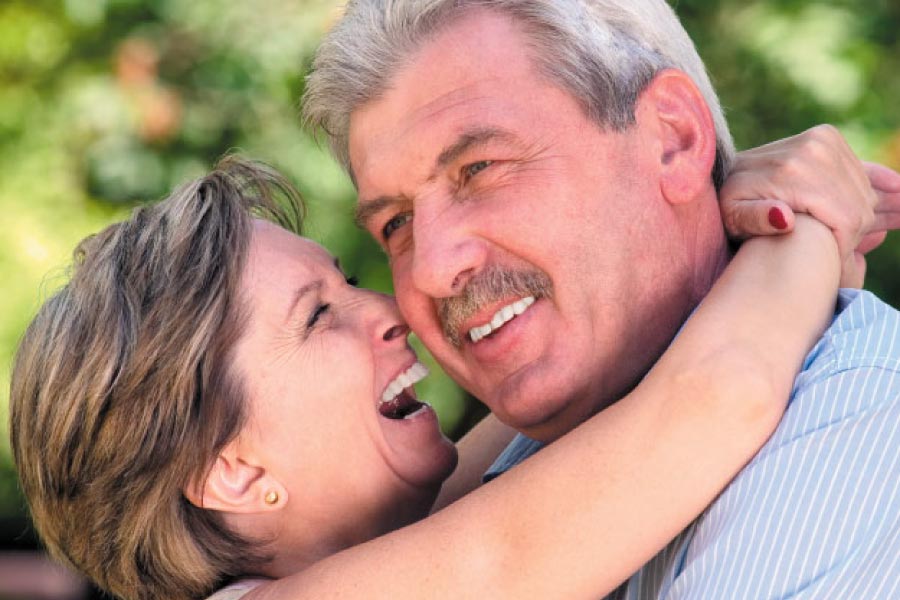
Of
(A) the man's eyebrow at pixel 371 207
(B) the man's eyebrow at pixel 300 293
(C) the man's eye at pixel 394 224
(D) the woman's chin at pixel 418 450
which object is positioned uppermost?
(A) the man's eyebrow at pixel 371 207

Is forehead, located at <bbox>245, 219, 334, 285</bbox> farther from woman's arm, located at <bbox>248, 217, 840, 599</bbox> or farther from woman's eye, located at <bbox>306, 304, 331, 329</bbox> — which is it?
woman's arm, located at <bbox>248, 217, 840, 599</bbox>

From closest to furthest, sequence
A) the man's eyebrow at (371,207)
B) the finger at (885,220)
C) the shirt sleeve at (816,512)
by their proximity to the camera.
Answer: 1. the shirt sleeve at (816,512)
2. the man's eyebrow at (371,207)
3. the finger at (885,220)

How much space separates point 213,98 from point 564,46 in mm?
1973

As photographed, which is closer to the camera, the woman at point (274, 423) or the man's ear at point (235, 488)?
the woman at point (274, 423)

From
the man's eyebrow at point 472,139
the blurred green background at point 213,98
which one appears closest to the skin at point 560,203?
the man's eyebrow at point 472,139

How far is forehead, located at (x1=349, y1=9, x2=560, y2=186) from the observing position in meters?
2.43

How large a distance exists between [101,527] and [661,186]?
124cm

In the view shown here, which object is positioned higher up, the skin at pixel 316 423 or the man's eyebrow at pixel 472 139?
the man's eyebrow at pixel 472 139

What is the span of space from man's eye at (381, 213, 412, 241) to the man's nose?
16cm

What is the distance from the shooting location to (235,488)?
246 centimetres

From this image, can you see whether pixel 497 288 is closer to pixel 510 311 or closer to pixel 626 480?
pixel 510 311

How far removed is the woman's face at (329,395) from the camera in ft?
8.08

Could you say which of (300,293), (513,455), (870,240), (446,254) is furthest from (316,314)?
(870,240)

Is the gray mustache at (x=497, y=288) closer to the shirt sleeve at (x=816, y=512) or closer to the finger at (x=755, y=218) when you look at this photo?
the finger at (x=755, y=218)
